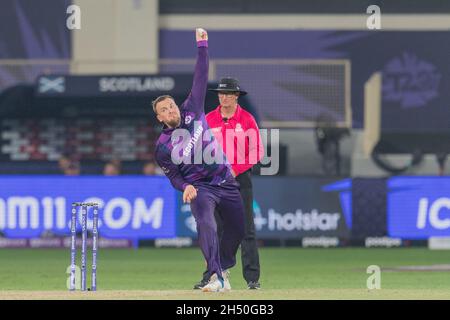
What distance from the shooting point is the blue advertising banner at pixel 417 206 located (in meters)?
23.0

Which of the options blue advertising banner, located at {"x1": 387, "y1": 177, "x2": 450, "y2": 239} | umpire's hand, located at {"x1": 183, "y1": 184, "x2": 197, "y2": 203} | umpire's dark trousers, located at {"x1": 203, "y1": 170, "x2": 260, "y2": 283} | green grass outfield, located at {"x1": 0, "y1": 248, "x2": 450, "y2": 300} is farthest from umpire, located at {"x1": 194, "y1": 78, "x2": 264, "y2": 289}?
blue advertising banner, located at {"x1": 387, "y1": 177, "x2": 450, "y2": 239}

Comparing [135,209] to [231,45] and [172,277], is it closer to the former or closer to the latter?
[172,277]

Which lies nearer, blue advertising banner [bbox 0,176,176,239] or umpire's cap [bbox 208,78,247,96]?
umpire's cap [bbox 208,78,247,96]

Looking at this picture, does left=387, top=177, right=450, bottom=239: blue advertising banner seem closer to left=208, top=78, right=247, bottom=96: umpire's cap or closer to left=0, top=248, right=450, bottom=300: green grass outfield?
left=0, top=248, right=450, bottom=300: green grass outfield

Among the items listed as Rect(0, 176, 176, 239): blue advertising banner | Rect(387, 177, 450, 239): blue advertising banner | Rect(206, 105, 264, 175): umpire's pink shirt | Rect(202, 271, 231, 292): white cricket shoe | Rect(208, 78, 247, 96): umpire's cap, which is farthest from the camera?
Rect(387, 177, 450, 239): blue advertising banner

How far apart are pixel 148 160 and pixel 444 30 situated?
785 cm

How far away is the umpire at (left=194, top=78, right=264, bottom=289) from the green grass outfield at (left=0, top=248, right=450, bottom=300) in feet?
2.18

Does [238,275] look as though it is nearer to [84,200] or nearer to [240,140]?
[240,140]

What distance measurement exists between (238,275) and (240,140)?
3827 mm

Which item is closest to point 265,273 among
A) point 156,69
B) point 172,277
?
point 172,277

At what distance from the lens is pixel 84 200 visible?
2281 centimetres

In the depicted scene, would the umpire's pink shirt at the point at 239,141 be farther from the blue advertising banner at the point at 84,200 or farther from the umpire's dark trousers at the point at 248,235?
the blue advertising banner at the point at 84,200

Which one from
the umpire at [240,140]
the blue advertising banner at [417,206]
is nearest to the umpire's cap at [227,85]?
the umpire at [240,140]

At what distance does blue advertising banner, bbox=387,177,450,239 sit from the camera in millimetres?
23031
